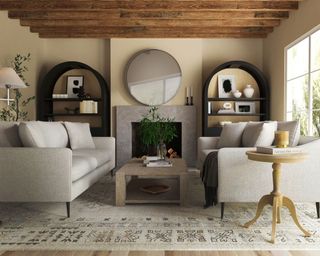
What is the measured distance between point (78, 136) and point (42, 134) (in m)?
1.17

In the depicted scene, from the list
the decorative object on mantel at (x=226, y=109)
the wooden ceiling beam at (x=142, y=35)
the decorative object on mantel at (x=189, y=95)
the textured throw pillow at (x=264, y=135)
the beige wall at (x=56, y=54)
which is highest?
the wooden ceiling beam at (x=142, y=35)

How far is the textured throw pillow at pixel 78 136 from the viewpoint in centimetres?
457

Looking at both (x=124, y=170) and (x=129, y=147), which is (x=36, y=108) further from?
(x=124, y=170)

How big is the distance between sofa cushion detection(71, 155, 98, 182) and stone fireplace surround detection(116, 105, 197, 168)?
99.4 inches

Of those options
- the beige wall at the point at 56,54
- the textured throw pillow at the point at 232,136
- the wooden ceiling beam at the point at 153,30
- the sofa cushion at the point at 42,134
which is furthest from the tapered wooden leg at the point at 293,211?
the beige wall at the point at 56,54

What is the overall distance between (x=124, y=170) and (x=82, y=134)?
1608mm

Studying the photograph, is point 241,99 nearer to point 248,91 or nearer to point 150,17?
point 248,91

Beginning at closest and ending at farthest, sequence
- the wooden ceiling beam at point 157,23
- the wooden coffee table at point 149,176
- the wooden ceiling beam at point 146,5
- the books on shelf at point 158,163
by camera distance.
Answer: the wooden coffee table at point 149,176 < the books on shelf at point 158,163 < the wooden ceiling beam at point 146,5 < the wooden ceiling beam at point 157,23

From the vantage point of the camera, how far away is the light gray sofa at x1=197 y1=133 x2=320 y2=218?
283cm

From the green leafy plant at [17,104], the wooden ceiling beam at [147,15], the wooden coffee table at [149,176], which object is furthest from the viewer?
the wooden ceiling beam at [147,15]

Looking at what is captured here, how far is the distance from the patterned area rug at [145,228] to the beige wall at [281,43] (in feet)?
8.45

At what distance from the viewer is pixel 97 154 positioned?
165 inches

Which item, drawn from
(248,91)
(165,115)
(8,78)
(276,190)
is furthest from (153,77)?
(276,190)

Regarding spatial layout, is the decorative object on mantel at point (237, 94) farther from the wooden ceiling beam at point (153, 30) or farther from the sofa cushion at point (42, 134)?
the sofa cushion at point (42, 134)
